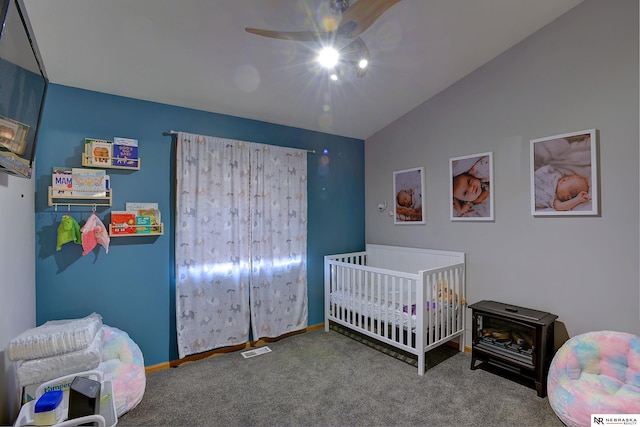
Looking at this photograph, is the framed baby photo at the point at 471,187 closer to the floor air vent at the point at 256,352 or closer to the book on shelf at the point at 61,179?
the floor air vent at the point at 256,352

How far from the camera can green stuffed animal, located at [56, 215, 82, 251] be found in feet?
7.29

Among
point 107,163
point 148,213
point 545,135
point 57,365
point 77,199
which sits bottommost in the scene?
point 57,365

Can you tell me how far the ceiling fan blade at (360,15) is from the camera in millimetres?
1408

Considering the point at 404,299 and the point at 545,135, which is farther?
the point at 404,299


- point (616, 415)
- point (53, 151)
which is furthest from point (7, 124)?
point (616, 415)

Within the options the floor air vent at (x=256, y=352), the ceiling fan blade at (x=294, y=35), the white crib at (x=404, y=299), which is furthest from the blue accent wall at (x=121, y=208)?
the white crib at (x=404, y=299)

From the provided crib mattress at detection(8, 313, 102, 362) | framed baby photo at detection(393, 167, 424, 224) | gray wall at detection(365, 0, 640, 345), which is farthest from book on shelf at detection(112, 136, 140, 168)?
gray wall at detection(365, 0, 640, 345)

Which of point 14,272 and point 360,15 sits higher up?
point 360,15

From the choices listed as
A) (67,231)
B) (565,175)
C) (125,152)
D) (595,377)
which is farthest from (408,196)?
(67,231)

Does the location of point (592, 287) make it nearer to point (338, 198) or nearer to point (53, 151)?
point (338, 198)

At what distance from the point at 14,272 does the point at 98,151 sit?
1.07 metres

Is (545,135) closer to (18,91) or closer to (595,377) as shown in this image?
(595,377)

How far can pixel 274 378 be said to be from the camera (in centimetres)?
248

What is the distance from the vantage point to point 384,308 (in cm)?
283
